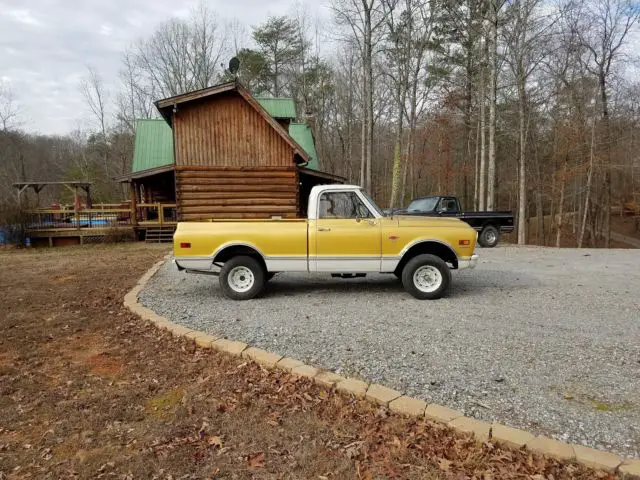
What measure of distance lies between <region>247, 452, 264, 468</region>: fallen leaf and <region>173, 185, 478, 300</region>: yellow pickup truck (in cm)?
420

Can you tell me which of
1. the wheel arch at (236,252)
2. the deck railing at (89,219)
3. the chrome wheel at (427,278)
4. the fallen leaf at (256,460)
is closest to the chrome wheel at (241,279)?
the wheel arch at (236,252)

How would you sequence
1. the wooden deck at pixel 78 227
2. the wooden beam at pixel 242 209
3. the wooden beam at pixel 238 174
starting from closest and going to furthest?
1. the wooden beam at pixel 238 174
2. the wooden beam at pixel 242 209
3. the wooden deck at pixel 78 227

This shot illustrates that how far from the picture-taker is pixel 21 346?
4.97 m

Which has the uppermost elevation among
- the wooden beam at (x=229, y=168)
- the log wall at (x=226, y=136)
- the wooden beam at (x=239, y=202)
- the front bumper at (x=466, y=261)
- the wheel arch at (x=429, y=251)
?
the log wall at (x=226, y=136)

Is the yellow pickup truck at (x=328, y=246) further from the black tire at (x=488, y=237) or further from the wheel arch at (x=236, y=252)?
the black tire at (x=488, y=237)

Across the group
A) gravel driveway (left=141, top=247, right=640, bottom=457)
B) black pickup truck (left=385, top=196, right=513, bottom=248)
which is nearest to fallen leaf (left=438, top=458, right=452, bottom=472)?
gravel driveway (left=141, top=247, right=640, bottom=457)

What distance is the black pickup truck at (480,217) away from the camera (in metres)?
15.3

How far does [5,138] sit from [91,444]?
59.6 meters

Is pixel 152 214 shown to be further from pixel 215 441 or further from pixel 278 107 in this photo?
pixel 215 441

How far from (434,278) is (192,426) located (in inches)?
189

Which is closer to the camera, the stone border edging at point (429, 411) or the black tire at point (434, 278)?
the stone border edging at point (429, 411)

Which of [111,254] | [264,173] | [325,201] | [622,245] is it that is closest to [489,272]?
[325,201]

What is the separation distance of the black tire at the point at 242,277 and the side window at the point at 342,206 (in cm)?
144

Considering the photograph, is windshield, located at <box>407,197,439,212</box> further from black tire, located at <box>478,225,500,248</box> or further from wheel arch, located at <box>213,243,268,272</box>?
wheel arch, located at <box>213,243,268,272</box>
